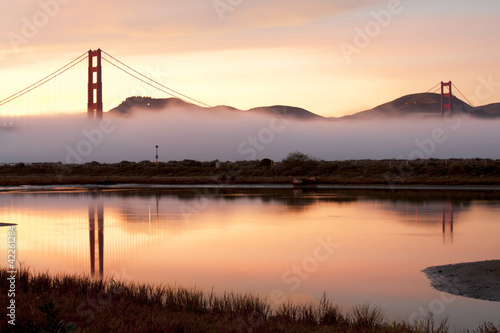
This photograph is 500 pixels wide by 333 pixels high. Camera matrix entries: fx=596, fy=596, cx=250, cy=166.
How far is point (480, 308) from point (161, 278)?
7782 millimetres

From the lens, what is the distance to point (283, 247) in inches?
836

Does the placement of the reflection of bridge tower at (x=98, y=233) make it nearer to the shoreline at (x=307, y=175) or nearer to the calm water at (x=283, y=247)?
the calm water at (x=283, y=247)

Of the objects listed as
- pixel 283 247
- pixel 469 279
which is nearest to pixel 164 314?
pixel 469 279

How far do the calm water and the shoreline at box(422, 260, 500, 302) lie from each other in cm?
38

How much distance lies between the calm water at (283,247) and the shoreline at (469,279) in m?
0.38

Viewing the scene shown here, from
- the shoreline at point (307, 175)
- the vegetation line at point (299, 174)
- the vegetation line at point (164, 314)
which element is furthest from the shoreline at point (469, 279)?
the vegetation line at point (299, 174)

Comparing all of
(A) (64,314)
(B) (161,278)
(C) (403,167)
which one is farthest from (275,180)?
(A) (64,314)

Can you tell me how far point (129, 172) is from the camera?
103m

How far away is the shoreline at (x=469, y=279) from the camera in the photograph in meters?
13.6

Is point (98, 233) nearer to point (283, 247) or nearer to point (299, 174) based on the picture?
point (283, 247)

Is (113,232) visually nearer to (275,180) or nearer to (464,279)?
(464,279)

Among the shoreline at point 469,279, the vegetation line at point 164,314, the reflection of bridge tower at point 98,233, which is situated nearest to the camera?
the vegetation line at point 164,314

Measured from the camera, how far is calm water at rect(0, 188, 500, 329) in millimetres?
14180

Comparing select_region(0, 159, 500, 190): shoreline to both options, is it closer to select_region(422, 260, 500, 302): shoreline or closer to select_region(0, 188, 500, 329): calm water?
select_region(0, 188, 500, 329): calm water
